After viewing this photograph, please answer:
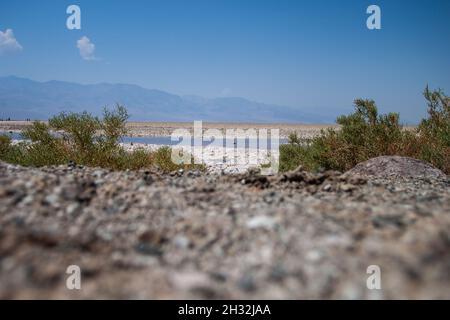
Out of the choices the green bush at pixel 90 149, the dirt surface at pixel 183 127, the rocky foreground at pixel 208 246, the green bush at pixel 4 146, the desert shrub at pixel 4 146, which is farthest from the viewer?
the dirt surface at pixel 183 127

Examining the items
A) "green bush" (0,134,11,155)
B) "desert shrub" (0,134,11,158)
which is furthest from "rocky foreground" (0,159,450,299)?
"green bush" (0,134,11,155)

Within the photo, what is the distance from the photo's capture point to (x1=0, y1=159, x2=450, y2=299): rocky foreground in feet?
8.66

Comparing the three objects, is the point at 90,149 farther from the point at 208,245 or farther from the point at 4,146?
the point at 208,245

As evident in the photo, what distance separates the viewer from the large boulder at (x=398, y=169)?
10148 mm

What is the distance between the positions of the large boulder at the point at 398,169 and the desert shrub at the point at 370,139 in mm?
2270

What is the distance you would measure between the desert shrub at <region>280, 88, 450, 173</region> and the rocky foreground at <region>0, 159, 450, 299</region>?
9.21 meters

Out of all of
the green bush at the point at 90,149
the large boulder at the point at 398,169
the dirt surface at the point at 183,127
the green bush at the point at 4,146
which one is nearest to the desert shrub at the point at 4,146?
the green bush at the point at 4,146

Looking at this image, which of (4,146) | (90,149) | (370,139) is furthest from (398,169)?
(4,146)

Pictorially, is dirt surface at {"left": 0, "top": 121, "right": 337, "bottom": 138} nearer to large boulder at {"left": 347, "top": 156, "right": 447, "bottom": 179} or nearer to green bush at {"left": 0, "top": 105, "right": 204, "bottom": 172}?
green bush at {"left": 0, "top": 105, "right": 204, "bottom": 172}

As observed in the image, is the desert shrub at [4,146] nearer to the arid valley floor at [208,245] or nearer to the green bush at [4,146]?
the green bush at [4,146]

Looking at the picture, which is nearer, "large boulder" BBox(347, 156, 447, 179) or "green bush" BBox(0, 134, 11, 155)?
"large boulder" BBox(347, 156, 447, 179)

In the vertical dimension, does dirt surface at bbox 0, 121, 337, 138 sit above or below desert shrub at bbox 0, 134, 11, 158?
above

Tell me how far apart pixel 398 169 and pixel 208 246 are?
27.9 ft
